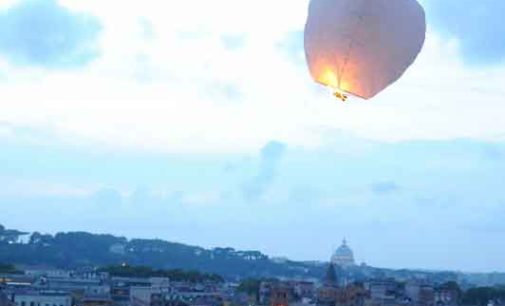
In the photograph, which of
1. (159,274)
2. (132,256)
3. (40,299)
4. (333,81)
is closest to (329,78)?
(333,81)

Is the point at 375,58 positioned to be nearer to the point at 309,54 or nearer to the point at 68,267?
the point at 309,54

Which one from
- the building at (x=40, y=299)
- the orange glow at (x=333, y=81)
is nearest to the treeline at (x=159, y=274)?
the building at (x=40, y=299)

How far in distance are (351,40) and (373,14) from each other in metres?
0.18

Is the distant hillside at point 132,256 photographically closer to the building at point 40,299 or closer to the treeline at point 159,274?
the treeline at point 159,274

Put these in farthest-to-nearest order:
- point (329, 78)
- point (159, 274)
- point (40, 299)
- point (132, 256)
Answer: point (132, 256) < point (159, 274) < point (40, 299) < point (329, 78)

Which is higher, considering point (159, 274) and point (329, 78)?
point (159, 274)

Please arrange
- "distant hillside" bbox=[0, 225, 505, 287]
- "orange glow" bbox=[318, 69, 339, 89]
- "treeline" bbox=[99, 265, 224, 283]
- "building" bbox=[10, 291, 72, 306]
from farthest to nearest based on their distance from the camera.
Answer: "distant hillside" bbox=[0, 225, 505, 287]
"treeline" bbox=[99, 265, 224, 283]
"building" bbox=[10, 291, 72, 306]
"orange glow" bbox=[318, 69, 339, 89]

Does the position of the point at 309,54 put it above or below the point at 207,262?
below

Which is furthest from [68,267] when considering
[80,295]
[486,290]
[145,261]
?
[80,295]

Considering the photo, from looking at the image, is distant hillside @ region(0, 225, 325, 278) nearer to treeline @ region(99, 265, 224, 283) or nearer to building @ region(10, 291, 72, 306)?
treeline @ region(99, 265, 224, 283)

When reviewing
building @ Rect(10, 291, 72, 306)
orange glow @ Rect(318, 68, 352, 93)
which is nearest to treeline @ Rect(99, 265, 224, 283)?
building @ Rect(10, 291, 72, 306)

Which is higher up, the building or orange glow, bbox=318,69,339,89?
the building

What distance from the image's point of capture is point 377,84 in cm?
573

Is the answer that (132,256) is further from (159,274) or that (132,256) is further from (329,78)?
(329,78)
